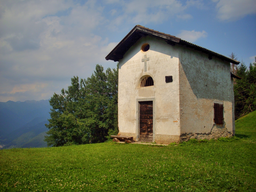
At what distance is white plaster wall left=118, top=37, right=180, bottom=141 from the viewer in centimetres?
1049

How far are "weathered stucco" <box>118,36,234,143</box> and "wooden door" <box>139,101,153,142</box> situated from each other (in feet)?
0.99

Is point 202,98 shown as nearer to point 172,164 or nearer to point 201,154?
point 201,154

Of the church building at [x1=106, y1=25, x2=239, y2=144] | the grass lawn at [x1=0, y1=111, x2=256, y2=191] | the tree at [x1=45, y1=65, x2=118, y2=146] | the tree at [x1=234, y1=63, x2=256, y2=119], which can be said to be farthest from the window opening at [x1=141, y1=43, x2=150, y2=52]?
the tree at [x1=234, y1=63, x2=256, y2=119]

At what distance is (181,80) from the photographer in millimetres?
10516

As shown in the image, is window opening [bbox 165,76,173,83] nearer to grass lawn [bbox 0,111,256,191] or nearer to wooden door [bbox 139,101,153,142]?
wooden door [bbox 139,101,153,142]

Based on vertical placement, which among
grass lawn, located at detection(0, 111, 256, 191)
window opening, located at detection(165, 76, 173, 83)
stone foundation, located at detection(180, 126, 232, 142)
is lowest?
grass lawn, located at detection(0, 111, 256, 191)

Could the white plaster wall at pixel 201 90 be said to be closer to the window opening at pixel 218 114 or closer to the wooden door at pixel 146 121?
the window opening at pixel 218 114

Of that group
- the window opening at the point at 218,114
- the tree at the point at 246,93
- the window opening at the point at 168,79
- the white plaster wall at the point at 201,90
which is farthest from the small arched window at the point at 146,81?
the tree at the point at 246,93

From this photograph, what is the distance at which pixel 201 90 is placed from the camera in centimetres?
1174

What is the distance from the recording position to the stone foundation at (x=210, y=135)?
1038cm

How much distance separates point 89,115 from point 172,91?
57.3 feet

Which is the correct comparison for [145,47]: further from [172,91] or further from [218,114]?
[218,114]

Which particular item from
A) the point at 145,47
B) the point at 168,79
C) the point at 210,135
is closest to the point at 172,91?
the point at 168,79

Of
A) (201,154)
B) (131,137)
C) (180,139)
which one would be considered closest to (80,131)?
(131,137)
